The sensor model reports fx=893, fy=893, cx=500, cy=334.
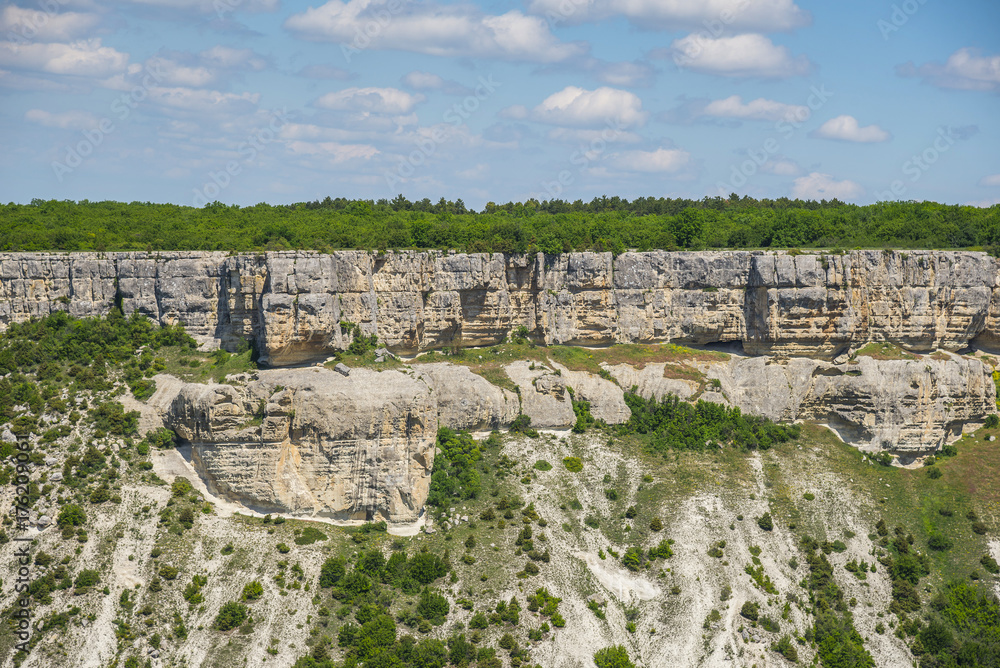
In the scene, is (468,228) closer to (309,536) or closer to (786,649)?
(309,536)

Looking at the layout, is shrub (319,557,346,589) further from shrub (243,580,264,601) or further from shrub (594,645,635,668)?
shrub (594,645,635,668)

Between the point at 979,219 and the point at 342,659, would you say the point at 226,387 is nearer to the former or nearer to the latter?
the point at 342,659

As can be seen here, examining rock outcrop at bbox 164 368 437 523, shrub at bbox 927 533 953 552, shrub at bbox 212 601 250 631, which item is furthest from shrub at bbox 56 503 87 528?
shrub at bbox 927 533 953 552

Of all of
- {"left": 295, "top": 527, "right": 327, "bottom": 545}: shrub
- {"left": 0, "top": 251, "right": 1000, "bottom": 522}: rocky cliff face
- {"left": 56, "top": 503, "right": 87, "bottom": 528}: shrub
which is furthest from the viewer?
{"left": 0, "top": 251, "right": 1000, "bottom": 522}: rocky cliff face

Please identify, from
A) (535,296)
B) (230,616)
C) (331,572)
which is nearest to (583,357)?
(535,296)

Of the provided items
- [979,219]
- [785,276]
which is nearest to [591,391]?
[785,276]
